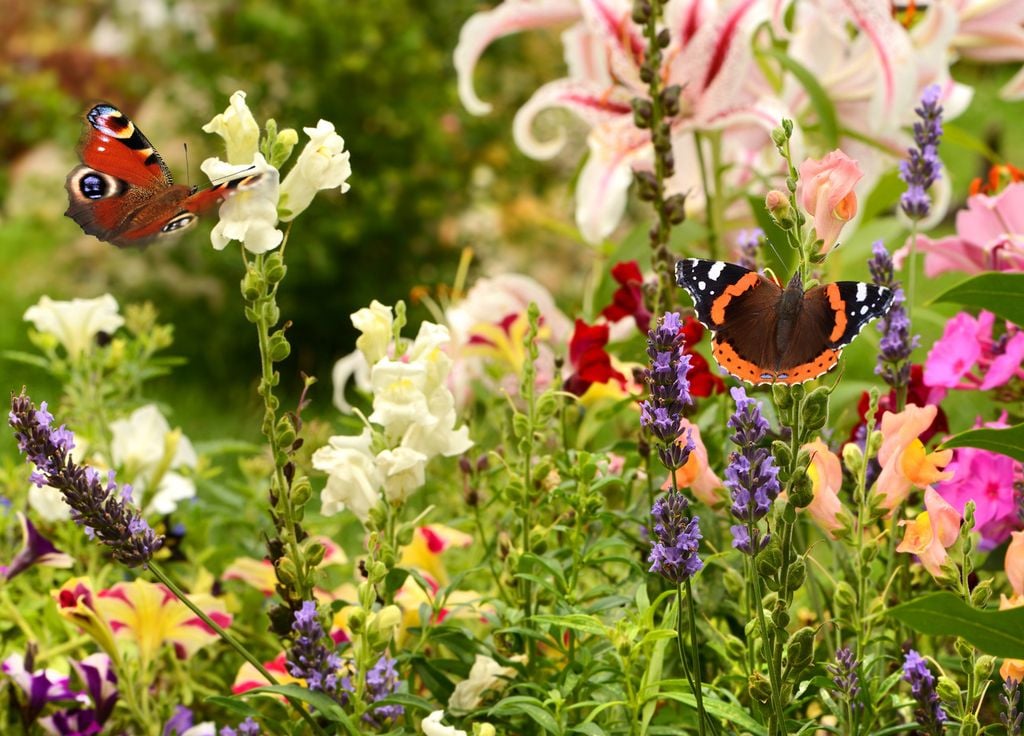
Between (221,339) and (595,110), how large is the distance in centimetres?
259

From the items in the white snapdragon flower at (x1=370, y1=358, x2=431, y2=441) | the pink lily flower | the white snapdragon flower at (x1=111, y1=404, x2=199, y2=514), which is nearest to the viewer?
the white snapdragon flower at (x1=370, y1=358, x2=431, y2=441)

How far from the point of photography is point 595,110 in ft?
5.68

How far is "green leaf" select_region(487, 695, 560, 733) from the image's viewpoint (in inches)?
36.7

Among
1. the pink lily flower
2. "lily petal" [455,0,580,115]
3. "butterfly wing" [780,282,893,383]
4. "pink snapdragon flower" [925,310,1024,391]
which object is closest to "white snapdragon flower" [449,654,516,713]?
"butterfly wing" [780,282,893,383]

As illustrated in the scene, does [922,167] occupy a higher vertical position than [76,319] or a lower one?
higher

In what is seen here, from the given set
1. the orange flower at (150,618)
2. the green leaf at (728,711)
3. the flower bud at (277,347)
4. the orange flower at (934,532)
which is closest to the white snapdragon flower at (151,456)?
the orange flower at (150,618)

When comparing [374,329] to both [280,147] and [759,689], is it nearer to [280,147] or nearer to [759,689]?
[280,147]

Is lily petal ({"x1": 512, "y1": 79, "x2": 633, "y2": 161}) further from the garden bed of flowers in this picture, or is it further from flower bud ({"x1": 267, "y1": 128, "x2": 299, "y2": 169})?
flower bud ({"x1": 267, "y1": 128, "x2": 299, "y2": 169})

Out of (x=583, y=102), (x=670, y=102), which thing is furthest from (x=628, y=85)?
(x=670, y=102)

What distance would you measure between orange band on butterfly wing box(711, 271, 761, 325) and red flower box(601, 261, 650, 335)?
32 centimetres

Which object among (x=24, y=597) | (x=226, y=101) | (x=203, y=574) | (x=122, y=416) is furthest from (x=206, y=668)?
(x=226, y=101)

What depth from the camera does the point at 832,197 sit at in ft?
2.72

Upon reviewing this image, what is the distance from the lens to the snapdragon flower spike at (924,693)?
2.95 ft

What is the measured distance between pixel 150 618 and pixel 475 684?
0.35 metres
